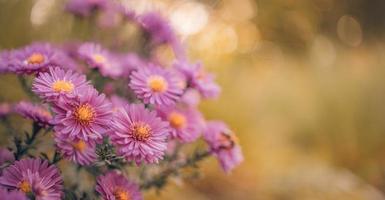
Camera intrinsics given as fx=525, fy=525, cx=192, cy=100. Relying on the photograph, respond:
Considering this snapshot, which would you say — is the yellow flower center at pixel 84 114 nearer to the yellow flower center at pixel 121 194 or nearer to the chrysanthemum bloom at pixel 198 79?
the yellow flower center at pixel 121 194

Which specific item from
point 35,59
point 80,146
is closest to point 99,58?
point 35,59

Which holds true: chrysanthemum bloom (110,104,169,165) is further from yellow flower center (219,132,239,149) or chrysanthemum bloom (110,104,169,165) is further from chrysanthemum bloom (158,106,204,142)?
yellow flower center (219,132,239,149)

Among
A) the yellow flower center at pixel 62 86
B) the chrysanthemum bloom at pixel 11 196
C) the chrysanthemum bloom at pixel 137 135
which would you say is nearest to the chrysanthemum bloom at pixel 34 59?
the yellow flower center at pixel 62 86

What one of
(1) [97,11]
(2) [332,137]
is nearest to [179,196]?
(1) [97,11]

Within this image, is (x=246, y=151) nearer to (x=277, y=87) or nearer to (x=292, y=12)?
(x=277, y=87)

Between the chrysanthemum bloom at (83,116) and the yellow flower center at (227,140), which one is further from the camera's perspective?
the yellow flower center at (227,140)

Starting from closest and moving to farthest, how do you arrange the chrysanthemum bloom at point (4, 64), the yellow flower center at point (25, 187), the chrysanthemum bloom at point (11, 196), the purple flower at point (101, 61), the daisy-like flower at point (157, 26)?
the chrysanthemum bloom at point (11, 196) < the yellow flower center at point (25, 187) < the chrysanthemum bloom at point (4, 64) < the purple flower at point (101, 61) < the daisy-like flower at point (157, 26)

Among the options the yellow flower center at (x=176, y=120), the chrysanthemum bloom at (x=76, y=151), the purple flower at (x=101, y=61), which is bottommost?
the chrysanthemum bloom at (x=76, y=151)

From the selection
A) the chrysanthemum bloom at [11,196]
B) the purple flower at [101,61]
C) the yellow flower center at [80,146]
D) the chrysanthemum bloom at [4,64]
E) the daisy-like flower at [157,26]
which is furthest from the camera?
the daisy-like flower at [157,26]
